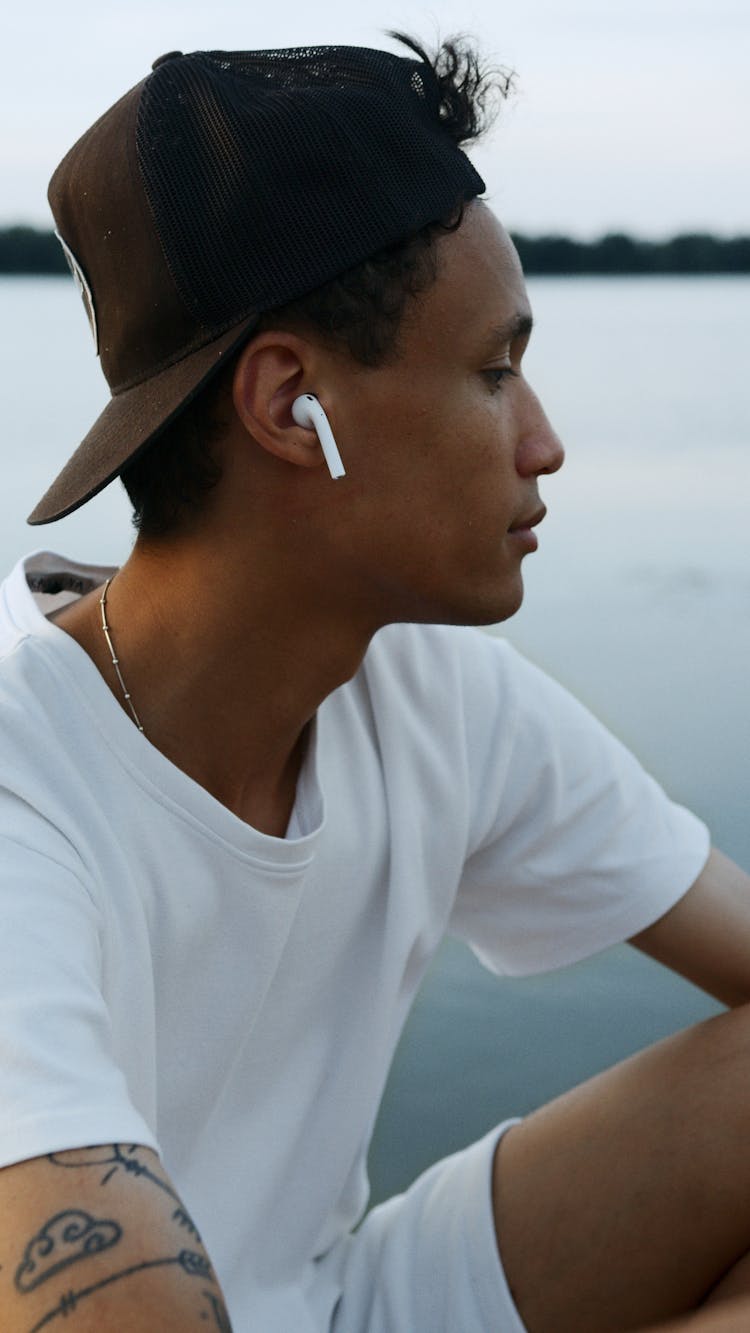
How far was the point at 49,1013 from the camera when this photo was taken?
1.18 metres

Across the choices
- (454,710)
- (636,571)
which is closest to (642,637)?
(636,571)

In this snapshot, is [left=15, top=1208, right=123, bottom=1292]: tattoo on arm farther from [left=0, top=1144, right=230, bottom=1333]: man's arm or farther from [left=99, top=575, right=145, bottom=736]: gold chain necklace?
[left=99, top=575, right=145, bottom=736]: gold chain necklace

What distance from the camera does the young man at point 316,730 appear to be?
4.78 feet

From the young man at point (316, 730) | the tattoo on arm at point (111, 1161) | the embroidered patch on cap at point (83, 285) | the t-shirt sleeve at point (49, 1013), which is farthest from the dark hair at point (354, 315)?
the tattoo on arm at point (111, 1161)

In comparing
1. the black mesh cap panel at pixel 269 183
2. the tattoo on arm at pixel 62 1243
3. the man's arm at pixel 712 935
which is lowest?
the man's arm at pixel 712 935

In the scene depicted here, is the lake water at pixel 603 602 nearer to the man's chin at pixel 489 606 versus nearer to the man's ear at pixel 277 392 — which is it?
the man's chin at pixel 489 606

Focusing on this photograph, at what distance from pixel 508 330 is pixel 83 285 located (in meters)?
0.39

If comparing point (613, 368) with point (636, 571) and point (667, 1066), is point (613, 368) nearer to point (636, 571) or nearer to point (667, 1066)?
point (636, 571)

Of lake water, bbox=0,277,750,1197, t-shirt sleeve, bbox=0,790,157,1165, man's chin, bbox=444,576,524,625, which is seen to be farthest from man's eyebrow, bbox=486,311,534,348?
lake water, bbox=0,277,750,1197

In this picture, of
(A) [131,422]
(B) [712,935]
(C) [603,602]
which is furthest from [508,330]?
(C) [603,602]

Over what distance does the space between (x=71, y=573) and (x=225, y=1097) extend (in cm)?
54

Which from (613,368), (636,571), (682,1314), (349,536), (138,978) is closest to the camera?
(138,978)

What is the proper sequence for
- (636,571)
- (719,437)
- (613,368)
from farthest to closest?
(613,368)
(719,437)
(636,571)

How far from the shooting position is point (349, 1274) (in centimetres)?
173
